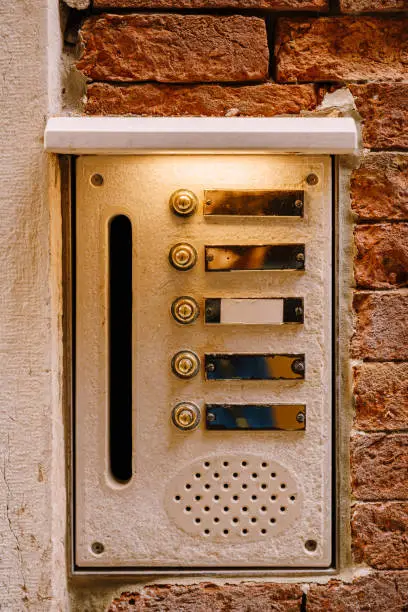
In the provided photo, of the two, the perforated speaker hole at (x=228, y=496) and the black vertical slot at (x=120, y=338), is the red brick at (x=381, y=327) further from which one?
the black vertical slot at (x=120, y=338)

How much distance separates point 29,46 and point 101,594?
1043 mm

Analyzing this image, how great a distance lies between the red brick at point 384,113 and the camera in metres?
1.00

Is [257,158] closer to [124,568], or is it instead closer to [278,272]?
[278,272]

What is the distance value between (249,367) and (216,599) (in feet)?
1.52

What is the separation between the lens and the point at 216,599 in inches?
39.8

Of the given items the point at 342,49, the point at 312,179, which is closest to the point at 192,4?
the point at 342,49

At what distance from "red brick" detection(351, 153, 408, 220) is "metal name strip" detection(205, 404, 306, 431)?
0.40m

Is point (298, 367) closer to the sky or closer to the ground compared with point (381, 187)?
closer to the ground

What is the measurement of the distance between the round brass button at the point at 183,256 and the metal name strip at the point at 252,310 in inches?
3.0

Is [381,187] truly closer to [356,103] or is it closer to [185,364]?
[356,103]

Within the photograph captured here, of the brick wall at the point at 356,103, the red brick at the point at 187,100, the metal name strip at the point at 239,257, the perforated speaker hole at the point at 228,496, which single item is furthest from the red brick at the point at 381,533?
the red brick at the point at 187,100

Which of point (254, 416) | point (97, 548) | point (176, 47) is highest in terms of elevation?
point (176, 47)

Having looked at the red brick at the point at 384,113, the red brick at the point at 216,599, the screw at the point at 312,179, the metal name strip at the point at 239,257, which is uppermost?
the red brick at the point at 384,113

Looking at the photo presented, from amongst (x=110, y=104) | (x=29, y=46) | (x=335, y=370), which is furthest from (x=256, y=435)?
(x=29, y=46)
